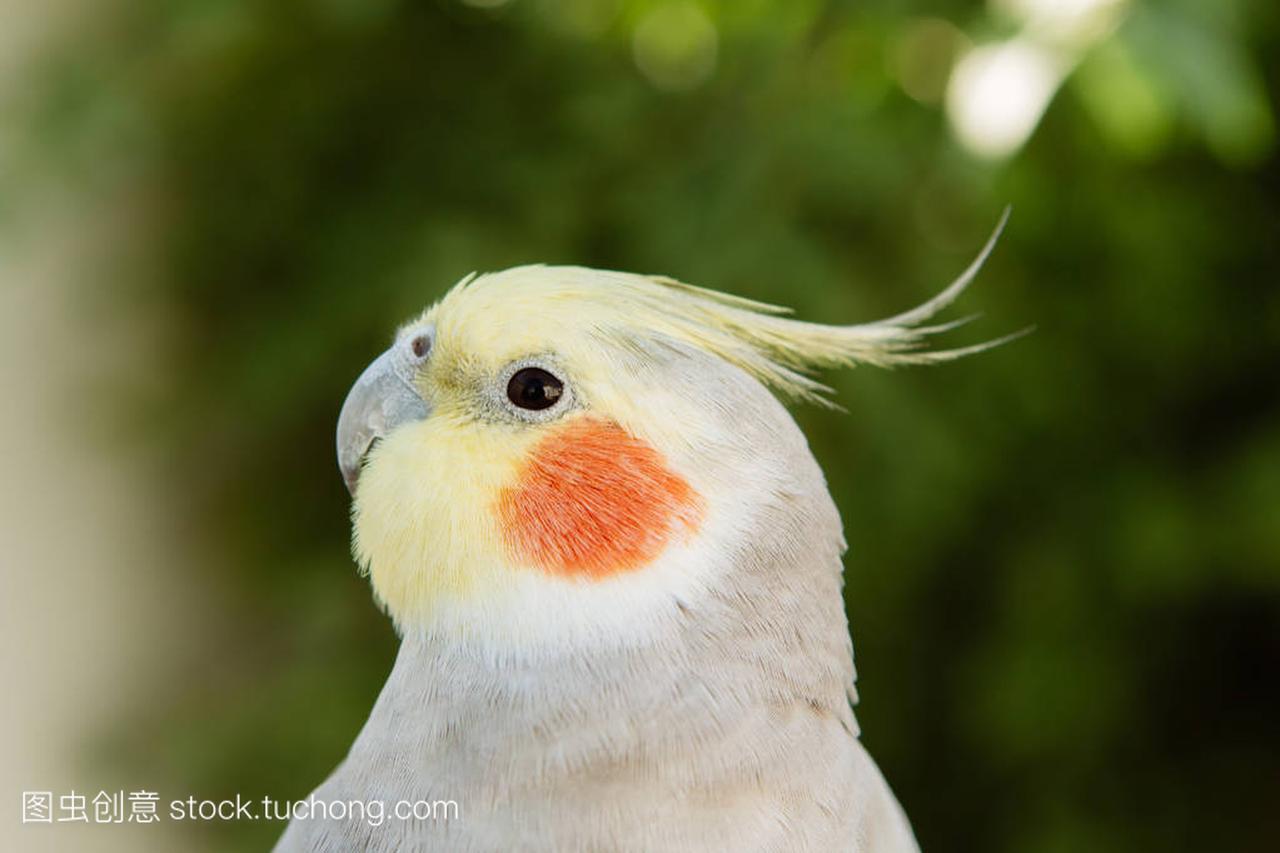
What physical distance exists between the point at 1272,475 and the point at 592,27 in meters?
1.32

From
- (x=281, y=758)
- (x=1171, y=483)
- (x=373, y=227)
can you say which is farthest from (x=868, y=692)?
(x=373, y=227)

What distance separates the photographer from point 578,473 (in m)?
1.10

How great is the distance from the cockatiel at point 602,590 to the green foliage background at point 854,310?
0.84 meters

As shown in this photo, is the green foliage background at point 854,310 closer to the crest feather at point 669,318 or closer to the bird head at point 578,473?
the crest feather at point 669,318

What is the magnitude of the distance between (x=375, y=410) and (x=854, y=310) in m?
1.09

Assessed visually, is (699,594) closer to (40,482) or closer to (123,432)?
(123,432)

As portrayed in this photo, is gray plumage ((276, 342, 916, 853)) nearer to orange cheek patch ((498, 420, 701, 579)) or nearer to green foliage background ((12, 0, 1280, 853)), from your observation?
orange cheek patch ((498, 420, 701, 579))

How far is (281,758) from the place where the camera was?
2.23 m

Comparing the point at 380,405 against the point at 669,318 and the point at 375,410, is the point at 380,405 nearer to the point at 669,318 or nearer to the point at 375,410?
the point at 375,410

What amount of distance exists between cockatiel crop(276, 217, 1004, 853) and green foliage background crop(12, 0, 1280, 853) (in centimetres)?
84

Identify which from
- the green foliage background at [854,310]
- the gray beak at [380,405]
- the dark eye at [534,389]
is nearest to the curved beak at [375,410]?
the gray beak at [380,405]

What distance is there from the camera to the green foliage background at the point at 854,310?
206 cm

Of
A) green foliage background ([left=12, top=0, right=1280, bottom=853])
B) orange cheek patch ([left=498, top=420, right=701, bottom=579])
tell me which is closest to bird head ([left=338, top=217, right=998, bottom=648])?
orange cheek patch ([left=498, top=420, right=701, bottom=579])

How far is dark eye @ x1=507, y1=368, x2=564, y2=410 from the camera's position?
1.12m
